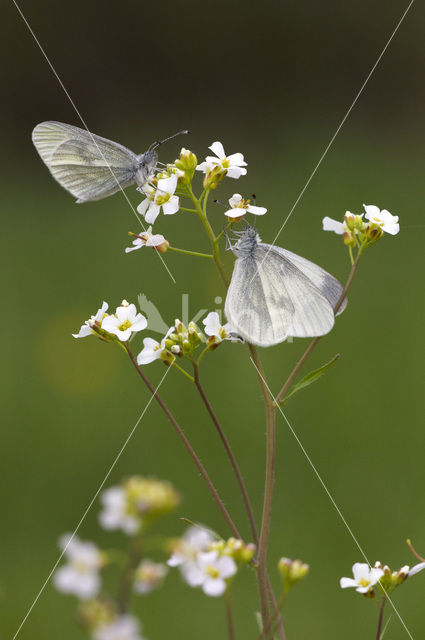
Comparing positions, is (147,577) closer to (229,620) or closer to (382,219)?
(229,620)

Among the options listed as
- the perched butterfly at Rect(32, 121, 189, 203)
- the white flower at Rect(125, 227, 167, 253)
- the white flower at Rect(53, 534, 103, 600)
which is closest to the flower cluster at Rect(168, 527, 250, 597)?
the white flower at Rect(53, 534, 103, 600)

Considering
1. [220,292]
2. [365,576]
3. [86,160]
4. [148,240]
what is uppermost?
[86,160]

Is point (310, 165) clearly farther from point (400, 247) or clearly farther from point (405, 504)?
point (405, 504)

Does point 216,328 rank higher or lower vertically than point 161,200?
lower

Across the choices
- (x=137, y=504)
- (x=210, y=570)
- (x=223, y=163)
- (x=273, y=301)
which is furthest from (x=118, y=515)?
(x=223, y=163)

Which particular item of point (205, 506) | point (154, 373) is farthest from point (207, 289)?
point (205, 506)

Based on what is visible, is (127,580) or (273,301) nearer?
(127,580)

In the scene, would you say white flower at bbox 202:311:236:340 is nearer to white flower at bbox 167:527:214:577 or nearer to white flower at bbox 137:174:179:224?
white flower at bbox 137:174:179:224
